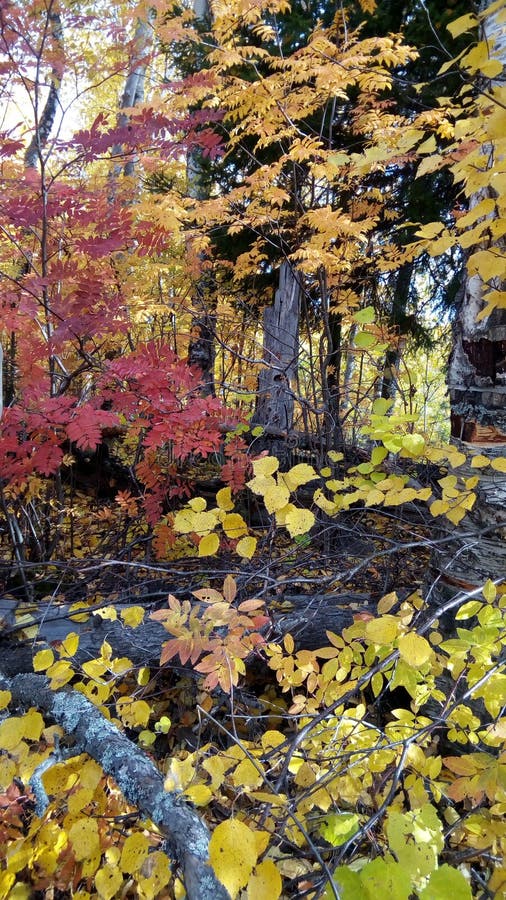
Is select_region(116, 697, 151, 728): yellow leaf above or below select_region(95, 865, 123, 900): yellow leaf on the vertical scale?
above

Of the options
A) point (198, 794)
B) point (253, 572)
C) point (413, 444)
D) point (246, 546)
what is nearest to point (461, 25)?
point (413, 444)

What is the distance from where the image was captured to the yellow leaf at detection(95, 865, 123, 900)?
996 mm

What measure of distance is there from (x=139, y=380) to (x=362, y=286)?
4.40 metres

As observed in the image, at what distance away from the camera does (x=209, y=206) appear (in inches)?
150

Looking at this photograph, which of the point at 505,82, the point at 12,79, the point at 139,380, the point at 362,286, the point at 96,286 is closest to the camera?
the point at 505,82

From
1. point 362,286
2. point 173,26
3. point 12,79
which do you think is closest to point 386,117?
point 173,26

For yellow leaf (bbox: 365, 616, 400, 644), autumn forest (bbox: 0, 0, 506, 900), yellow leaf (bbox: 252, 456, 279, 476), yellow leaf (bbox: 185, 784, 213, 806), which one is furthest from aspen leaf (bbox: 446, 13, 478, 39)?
yellow leaf (bbox: 185, 784, 213, 806)

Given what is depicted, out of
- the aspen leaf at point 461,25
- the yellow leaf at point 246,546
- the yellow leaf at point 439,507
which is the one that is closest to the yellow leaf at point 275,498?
the yellow leaf at point 246,546

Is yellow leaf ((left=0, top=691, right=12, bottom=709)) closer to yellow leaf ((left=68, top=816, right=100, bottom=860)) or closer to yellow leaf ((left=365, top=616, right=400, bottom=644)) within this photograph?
yellow leaf ((left=68, top=816, right=100, bottom=860))

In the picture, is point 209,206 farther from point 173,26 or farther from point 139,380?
point 139,380

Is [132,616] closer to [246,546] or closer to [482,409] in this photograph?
[246,546]

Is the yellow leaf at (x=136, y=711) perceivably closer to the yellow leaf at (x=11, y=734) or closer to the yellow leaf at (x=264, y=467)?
the yellow leaf at (x=11, y=734)

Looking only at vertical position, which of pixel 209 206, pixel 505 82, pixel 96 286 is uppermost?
pixel 209 206

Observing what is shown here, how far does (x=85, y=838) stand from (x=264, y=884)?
1.76 feet
